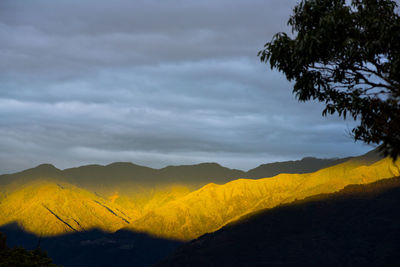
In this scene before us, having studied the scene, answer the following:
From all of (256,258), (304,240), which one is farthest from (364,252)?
(256,258)

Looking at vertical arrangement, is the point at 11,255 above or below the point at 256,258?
above

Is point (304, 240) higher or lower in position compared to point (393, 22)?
lower

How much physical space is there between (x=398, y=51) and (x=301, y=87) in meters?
4.03

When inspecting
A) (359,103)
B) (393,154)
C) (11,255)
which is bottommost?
(11,255)

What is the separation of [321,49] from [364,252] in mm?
178050

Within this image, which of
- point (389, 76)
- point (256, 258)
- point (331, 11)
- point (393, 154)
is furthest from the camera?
point (256, 258)

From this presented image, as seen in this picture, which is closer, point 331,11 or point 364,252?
point 331,11

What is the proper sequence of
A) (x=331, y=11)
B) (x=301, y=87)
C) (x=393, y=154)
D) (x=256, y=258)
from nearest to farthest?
(x=393, y=154) < (x=331, y=11) < (x=301, y=87) < (x=256, y=258)

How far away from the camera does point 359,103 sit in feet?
57.9

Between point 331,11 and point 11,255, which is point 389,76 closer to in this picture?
point 331,11

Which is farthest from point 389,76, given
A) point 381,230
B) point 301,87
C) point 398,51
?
point 381,230

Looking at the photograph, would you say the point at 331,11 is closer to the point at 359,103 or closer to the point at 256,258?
the point at 359,103

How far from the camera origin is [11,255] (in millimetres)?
20078

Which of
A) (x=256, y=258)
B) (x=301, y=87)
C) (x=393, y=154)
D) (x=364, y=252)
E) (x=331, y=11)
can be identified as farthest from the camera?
(x=256, y=258)
